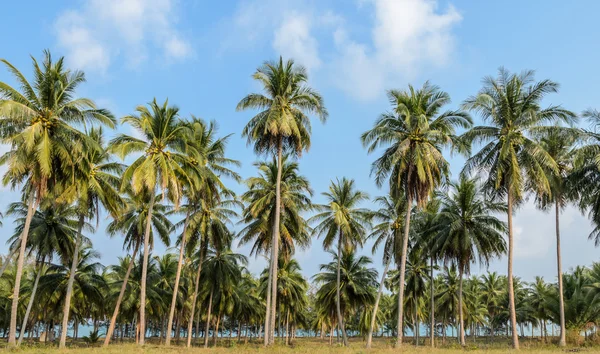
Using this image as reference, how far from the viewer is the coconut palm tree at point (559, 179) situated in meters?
29.0

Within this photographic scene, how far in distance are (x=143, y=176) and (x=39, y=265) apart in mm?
17276

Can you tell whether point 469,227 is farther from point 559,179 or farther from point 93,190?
point 93,190

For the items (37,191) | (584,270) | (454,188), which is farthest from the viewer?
(584,270)

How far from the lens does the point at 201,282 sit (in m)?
45.1

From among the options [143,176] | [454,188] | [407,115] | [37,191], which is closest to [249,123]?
[143,176]

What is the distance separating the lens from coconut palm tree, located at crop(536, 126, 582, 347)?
29.0 metres

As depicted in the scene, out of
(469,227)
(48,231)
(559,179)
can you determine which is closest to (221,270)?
(48,231)

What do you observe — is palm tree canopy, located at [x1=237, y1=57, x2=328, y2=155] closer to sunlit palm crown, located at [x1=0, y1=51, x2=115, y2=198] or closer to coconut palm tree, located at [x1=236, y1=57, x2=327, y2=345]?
coconut palm tree, located at [x1=236, y1=57, x2=327, y2=345]

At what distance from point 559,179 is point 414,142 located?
980 centimetres

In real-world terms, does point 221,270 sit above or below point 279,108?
below

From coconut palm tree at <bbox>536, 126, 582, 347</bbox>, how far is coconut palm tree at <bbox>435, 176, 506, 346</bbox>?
398 centimetres

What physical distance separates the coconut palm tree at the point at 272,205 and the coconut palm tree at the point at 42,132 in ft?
41.9

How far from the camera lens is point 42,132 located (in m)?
24.3

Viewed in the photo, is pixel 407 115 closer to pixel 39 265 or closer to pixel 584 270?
pixel 39 265
